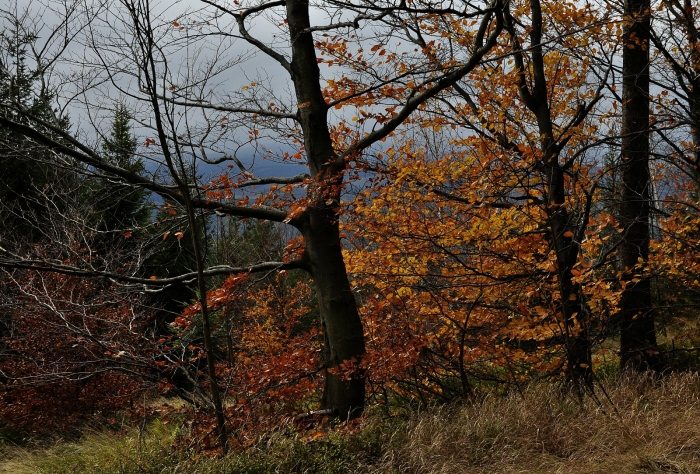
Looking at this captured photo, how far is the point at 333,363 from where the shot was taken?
19.7 feet

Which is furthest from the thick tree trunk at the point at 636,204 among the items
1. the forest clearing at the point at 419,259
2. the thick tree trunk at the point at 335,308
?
the thick tree trunk at the point at 335,308

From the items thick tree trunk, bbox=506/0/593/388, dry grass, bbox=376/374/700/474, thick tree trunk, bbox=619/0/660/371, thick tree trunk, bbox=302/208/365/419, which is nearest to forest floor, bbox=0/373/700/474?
dry grass, bbox=376/374/700/474

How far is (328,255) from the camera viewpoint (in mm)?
6016

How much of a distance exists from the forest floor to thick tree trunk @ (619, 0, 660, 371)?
2462 millimetres

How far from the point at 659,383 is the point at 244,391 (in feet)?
14.8

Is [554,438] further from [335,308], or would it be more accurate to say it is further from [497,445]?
[335,308]

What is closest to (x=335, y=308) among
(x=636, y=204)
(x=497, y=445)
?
(x=497, y=445)

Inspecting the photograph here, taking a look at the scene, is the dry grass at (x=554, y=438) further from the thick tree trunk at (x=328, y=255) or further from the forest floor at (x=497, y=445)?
the thick tree trunk at (x=328, y=255)

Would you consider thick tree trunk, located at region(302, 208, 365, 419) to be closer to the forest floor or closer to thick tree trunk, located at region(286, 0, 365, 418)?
thick tree trunk, located at region(286, 0, 365, 418)

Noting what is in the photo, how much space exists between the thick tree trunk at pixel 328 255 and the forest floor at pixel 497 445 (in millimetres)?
883

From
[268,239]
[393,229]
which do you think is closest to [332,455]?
[393,229]

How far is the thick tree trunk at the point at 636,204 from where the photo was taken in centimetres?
730

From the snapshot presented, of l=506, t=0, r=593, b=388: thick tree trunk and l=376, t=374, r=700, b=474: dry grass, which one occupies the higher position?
l=506, t=0, r=593, b=388: thick tree trunk

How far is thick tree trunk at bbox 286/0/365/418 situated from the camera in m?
5.94
